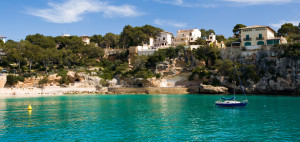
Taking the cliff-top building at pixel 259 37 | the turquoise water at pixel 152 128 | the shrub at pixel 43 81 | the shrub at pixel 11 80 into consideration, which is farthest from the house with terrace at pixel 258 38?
the shrub at pixel 11 80

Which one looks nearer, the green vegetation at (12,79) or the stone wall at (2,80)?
the stone wall at (2,80)

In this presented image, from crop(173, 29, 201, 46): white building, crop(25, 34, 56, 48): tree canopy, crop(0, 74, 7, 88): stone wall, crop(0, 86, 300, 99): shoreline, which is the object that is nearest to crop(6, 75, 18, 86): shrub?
crop(0, 74, 7, 88): stone wall

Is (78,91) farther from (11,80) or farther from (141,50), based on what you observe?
(141,50)

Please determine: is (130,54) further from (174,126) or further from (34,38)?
(174,126)

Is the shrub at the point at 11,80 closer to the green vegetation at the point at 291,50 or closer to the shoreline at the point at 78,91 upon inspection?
the shoreline at the point at 78,91

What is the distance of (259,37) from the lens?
189ft

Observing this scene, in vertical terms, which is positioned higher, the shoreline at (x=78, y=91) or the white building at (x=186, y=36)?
the white building at (x=186, y=36)

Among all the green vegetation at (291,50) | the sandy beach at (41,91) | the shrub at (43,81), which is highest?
the green vegetation at (291,50)

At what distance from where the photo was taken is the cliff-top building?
55525mm

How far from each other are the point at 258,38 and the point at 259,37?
32 centimetres

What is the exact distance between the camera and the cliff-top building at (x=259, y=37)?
182 ft

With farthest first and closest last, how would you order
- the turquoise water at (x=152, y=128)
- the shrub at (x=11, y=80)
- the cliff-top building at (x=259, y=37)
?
1. the cliff-top building at (x=259, y=37)
2. the shrub at (x=11, y=80)
3. the turquoise water at (x=152, y=128)

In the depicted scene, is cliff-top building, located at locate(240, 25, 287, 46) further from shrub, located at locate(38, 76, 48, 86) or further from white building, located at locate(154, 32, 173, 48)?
shrub, located at locate(38, 76, 48, 86)

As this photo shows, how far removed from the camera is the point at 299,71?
49656 mm
